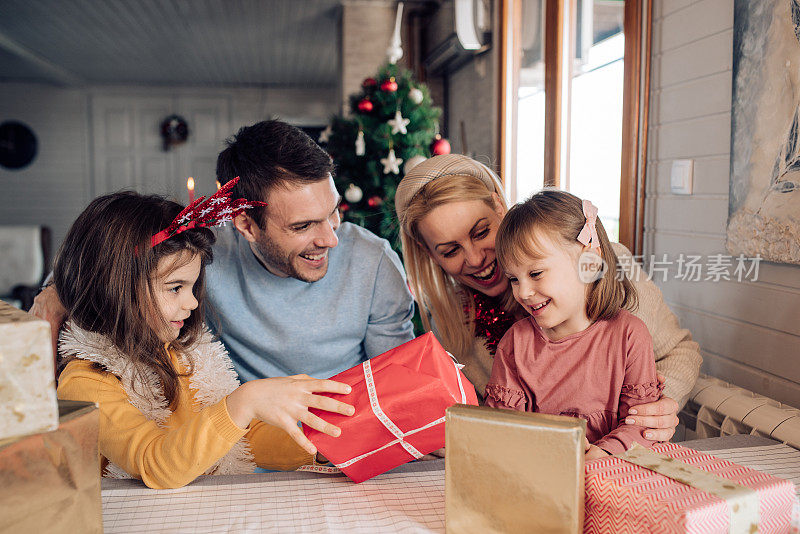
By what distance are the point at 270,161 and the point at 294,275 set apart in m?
0.34

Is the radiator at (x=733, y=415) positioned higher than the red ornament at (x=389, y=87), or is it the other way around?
the red ornament at (x=389, y=87)

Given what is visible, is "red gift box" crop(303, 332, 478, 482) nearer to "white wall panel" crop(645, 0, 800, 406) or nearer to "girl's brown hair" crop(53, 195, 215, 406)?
"girl's brown hair" crop(53, 195, 215, 406)

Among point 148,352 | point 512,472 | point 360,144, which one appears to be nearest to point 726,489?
point 512,472

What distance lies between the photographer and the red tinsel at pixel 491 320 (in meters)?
1.84

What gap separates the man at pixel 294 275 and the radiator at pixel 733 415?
87 cm

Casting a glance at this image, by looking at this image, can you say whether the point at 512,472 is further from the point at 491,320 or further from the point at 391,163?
the point at 391,163

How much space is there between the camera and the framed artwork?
159 centimetres

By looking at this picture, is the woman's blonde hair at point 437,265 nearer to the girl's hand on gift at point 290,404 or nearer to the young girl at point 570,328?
the young girl at point 570,328

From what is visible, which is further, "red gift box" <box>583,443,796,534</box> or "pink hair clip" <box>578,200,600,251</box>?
"pink hair clip" <box>578,200,600,251</box>

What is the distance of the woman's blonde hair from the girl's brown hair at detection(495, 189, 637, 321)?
0.30 metres

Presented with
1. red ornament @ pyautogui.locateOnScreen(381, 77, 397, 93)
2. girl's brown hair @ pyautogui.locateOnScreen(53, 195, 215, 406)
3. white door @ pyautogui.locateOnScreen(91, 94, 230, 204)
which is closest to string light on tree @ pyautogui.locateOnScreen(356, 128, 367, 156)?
red ornament @ pyautogui.locateOnScreen(381, 77, 397, 93)

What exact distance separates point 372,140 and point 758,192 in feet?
6.69

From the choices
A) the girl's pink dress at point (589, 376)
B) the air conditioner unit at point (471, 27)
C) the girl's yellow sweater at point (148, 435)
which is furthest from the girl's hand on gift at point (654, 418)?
the air conditioner unit at point (471, 27)

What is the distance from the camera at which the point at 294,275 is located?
1.85 m
